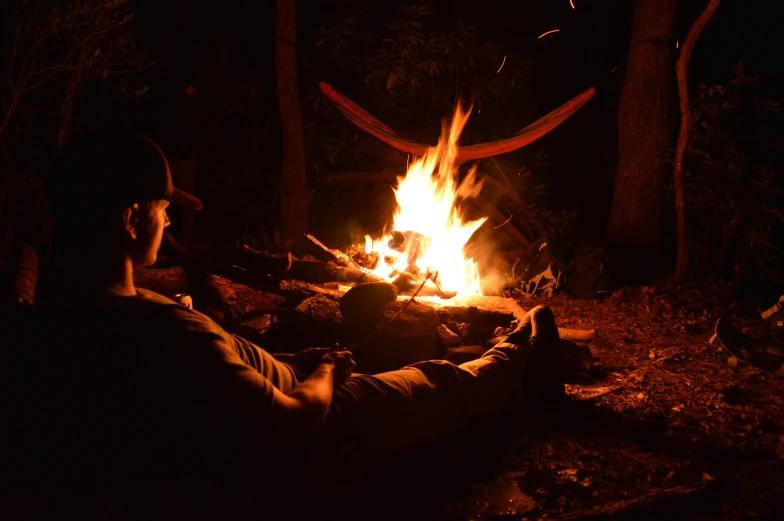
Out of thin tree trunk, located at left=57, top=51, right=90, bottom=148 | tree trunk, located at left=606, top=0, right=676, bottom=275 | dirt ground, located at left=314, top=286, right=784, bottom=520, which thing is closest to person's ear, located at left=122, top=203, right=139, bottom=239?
dirt ground, located at left=314, top=286, right=784, bottom=520

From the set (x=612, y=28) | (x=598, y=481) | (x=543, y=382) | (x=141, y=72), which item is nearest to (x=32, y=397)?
(x=598, y=481)

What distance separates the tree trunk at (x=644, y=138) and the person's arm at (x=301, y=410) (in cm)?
480

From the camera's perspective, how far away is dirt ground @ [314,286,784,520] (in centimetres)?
232

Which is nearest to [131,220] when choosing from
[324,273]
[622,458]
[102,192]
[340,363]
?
[102,192]

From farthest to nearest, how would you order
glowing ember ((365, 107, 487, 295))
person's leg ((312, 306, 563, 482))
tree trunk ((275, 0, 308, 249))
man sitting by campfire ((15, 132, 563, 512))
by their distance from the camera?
tree trunk ((275, 0, 308, 249))
glowing ember ((365, 107, 487, 295))
person's leg ((312, 306, 563, 482))
man sitting by campfire ((15, 132, 563, 512))

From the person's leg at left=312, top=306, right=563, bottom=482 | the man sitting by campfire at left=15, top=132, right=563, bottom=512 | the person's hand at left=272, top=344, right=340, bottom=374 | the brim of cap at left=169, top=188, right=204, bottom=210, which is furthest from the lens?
Result: the person's hand at left=272, top=344, right=340, bottom=374

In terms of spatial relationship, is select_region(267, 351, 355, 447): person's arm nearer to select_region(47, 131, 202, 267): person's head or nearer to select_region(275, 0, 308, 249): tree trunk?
select_region(47, 131, 202, 267): person's head

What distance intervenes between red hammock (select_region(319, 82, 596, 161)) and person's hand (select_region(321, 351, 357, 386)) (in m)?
3.93

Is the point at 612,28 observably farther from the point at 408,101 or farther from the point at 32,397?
the point at 32,397

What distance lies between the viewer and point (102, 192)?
176 centimetres

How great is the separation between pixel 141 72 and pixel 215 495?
614 centimetres

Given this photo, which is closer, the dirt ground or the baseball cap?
the baseball cap

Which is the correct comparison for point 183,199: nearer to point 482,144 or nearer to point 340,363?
point 340,363

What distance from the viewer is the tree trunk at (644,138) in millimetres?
6113
